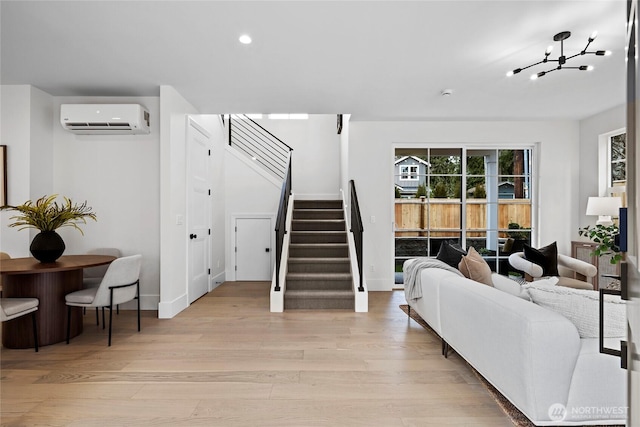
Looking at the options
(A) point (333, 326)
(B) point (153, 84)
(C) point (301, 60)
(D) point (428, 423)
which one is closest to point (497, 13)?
(C) point (301, 60)

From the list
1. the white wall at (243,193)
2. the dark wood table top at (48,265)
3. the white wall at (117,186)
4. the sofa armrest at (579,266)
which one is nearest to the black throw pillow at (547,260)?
the sofa armrest at (579,266)

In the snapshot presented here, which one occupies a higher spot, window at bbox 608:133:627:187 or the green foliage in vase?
window at bbox 608:133:627:187

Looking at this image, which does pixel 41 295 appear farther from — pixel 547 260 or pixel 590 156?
pixel 590 156

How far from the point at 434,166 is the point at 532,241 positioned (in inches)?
79.0

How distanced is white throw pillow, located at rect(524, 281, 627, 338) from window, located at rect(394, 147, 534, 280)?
12.8 ft

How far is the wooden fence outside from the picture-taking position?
5.88m

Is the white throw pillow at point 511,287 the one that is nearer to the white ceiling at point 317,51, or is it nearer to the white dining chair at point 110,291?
the white ceiling at point 317,51

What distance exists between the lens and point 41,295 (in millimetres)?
3312

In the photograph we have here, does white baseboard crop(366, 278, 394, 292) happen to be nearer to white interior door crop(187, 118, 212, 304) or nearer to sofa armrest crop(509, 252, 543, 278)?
sofa armrest crop(509, 252, 543, 278)

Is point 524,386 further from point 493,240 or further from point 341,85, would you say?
point 493,240

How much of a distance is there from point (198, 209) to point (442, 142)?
3.94 meters

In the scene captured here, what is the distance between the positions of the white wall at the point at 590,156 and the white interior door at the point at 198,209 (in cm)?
576

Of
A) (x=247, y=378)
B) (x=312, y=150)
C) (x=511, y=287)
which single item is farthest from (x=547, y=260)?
(x=312, y=150)

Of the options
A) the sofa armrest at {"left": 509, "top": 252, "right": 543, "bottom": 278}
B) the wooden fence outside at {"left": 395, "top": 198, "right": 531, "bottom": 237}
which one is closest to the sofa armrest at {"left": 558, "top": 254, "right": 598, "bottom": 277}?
the sofa armrest at {"left": 509, "top": 252, "right": 543, "bottom": 278}
